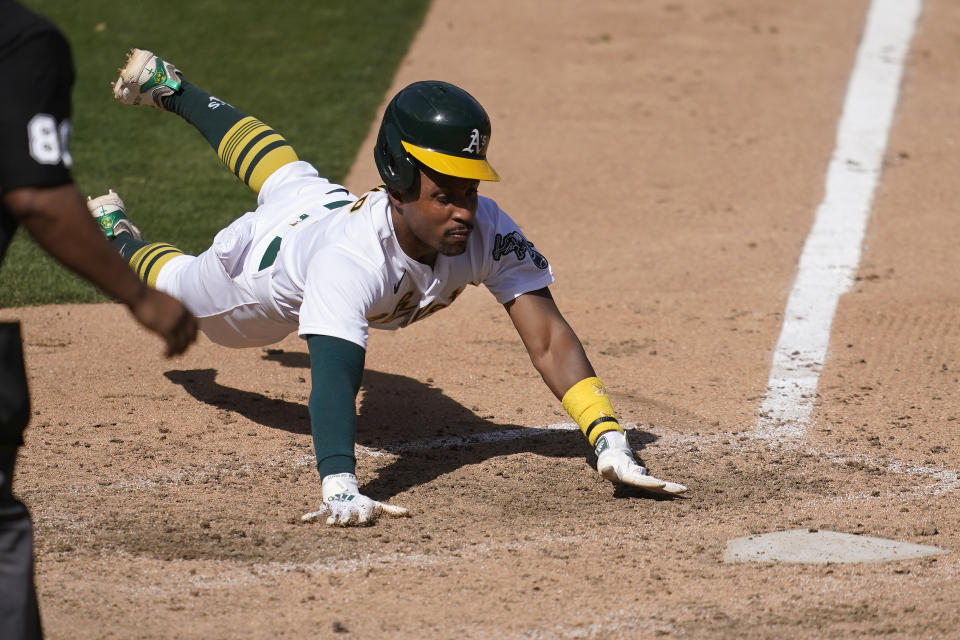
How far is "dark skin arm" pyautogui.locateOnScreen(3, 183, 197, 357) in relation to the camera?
2.32m

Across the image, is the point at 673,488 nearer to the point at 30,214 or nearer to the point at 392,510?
the point at 392,510

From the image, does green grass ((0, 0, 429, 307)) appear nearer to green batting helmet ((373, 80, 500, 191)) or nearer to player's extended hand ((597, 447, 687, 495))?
green batting helmet ((373, 80, 500, 191))

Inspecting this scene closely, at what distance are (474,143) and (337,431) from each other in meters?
1.00

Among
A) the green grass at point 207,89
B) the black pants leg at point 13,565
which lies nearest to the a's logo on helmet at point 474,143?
the black pants leg at point 13,565

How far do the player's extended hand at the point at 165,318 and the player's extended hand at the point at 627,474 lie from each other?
69.4 inches

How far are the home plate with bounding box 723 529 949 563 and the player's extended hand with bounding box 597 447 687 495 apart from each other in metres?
0.33

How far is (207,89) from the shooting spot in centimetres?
968

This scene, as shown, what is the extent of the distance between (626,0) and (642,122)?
307cm

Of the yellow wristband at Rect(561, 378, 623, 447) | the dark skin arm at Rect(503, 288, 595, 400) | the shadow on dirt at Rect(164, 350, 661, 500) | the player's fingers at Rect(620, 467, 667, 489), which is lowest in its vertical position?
the shadow on dirt at Rect(164, 350, 661, 500)

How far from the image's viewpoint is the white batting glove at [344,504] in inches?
147

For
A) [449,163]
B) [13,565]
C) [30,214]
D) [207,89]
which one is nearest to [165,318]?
[30,214]

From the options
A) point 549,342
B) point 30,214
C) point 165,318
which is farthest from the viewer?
point 549,342

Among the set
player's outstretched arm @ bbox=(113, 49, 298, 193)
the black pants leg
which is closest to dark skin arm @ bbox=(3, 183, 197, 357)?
the black pants leg

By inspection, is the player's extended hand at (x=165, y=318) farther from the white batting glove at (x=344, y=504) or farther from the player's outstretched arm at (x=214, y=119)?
the player's outstretched arm at (x=214, y=119)
